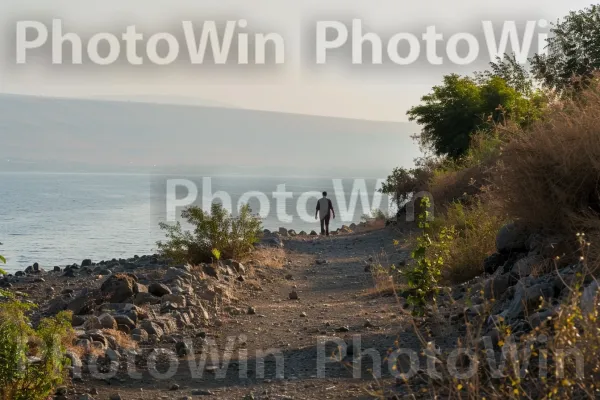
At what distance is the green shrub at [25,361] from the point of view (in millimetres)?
6855

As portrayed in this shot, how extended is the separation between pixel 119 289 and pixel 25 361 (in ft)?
16.2

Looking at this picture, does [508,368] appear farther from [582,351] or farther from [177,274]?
[177,274]

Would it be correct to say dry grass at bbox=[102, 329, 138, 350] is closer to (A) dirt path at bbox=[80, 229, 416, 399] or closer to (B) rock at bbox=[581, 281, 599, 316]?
(A) dirt path at bbox=[80, 229, 416, 399]

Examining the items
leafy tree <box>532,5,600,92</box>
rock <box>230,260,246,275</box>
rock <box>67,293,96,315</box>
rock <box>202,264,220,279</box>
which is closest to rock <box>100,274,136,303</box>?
rock <box>67,293,96,315</box>

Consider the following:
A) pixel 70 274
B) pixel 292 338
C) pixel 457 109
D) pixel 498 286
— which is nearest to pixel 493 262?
pixel 498 286

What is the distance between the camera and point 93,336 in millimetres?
9047

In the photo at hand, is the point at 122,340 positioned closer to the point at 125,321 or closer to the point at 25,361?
the point at 125,321

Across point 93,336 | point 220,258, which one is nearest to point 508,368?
point 93,336

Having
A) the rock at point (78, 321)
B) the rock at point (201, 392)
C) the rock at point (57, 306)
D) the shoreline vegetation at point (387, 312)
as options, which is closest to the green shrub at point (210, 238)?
the shoreline vegetation at point (387, 312)

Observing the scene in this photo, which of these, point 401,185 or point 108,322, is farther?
point 401,185

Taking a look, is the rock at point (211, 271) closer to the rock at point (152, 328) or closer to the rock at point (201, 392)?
the rock at point (152, 328)

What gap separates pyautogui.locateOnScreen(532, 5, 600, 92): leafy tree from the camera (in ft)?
141

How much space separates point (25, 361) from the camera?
694cm

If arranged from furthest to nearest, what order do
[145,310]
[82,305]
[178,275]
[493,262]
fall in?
1. [178,275]
2. [493,262]
3. [82,305]
4. [145,310]
